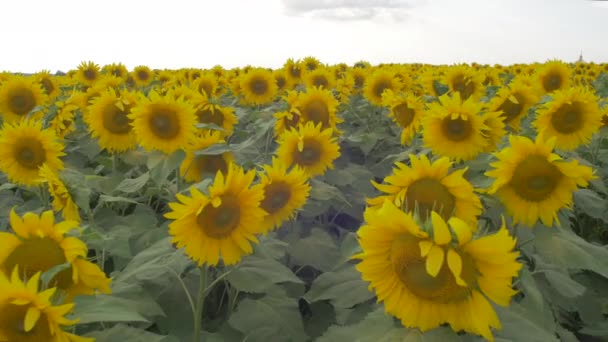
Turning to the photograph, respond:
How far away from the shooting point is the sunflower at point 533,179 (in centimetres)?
244

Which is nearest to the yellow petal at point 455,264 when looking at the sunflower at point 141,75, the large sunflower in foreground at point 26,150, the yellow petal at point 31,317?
the yellow petal at point 31,317

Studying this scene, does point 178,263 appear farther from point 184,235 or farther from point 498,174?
point 498,174

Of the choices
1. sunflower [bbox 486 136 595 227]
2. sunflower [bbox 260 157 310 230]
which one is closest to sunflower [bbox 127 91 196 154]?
sunflower [bbox 260 157 310 230]

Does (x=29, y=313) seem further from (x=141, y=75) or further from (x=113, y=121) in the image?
(x=141, y=75)

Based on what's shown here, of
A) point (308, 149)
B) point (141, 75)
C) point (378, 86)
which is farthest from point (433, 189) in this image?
point (141, 75)

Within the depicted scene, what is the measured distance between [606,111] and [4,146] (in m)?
4.66

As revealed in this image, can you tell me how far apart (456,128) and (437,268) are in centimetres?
232

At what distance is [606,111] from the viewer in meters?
4.70

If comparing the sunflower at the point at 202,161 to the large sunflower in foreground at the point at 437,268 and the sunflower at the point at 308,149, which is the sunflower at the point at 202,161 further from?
the large sunflower in foreground at the point at 437,268

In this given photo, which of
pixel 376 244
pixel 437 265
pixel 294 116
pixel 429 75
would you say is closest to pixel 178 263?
pixel 376 244

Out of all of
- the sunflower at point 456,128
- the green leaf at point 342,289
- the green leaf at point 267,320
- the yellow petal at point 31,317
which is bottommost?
the green leaf at point 267,320

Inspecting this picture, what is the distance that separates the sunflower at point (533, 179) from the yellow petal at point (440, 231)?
3.26ft

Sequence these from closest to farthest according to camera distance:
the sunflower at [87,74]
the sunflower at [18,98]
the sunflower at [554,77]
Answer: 1. the sunflower at [18,98]
2. the sunflower at [554,77]
3. the sunflower at [87,74]

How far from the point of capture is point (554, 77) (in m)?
7.35
